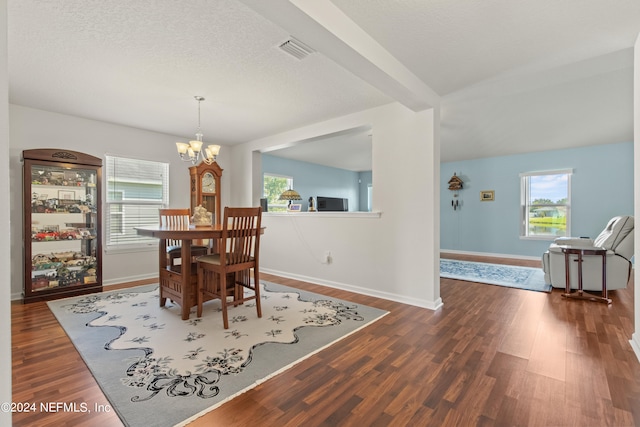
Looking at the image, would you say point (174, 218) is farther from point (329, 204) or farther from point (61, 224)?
point (329, 204)

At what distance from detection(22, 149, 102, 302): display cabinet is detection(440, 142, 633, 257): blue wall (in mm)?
7020

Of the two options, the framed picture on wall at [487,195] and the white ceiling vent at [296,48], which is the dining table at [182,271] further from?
the framed picture on wall at [487,195]

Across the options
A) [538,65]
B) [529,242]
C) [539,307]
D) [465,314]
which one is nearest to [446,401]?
[465,314]

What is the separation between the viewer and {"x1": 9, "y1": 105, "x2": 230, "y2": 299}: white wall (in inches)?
141

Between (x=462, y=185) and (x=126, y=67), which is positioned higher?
(x=126, y=67)

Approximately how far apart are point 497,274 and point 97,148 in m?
6.39

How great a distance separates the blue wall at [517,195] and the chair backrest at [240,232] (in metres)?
5.76

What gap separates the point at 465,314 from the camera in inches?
118

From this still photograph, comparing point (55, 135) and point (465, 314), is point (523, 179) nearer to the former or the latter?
point (465, 314)

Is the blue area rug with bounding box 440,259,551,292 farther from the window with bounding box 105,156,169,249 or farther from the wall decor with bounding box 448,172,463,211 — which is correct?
the window with bounding box 105,156,169,249

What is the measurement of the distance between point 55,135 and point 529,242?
328 inches

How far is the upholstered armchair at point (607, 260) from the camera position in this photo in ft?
11.8

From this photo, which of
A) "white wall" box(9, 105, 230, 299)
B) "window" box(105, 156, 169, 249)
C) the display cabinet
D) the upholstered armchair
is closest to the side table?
the upholstered armchair

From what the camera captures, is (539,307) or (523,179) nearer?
(539,307)
